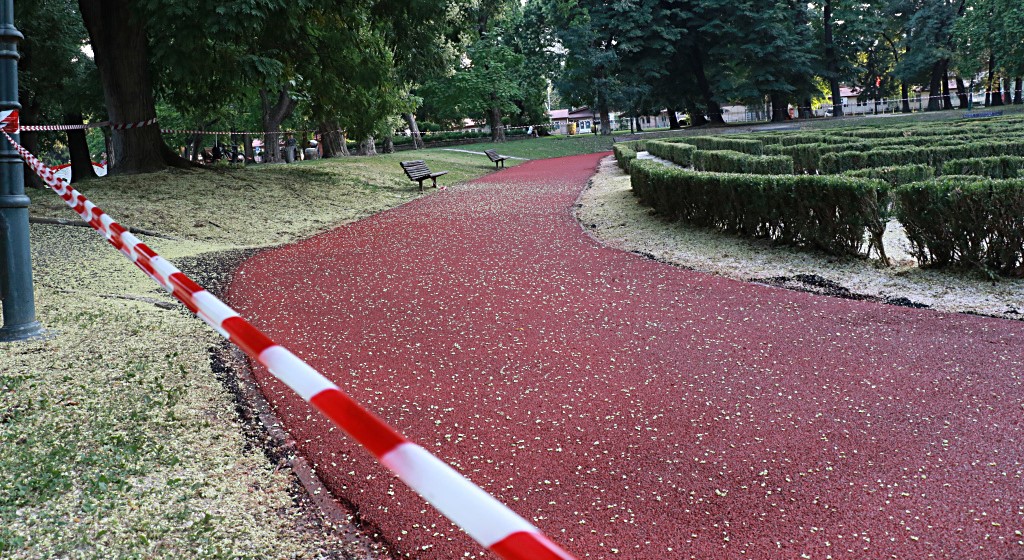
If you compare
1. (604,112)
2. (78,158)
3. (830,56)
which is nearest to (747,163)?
(78,158)

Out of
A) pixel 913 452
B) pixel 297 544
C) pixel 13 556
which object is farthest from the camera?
pixel 913 452

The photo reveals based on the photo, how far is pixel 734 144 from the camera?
77.0 feet

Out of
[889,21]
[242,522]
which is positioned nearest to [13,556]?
[242,522]

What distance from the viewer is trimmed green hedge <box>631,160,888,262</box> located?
8875 millimetres

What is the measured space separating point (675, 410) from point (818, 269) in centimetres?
468

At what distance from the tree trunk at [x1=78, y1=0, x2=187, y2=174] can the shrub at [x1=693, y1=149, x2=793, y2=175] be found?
11908mm

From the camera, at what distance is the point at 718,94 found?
48.4 meters

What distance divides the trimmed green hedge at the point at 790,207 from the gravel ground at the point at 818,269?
184mm

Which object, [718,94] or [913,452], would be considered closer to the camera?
[913,452]

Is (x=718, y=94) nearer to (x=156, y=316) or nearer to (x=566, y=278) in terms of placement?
(x=566, y=278)

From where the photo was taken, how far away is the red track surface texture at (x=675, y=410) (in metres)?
3.48

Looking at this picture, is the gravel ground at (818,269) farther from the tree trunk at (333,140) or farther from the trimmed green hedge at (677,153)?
the tree trunk at (333,140)

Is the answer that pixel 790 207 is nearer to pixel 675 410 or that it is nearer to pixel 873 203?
pixel 873 203

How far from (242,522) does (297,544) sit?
1.01ft
